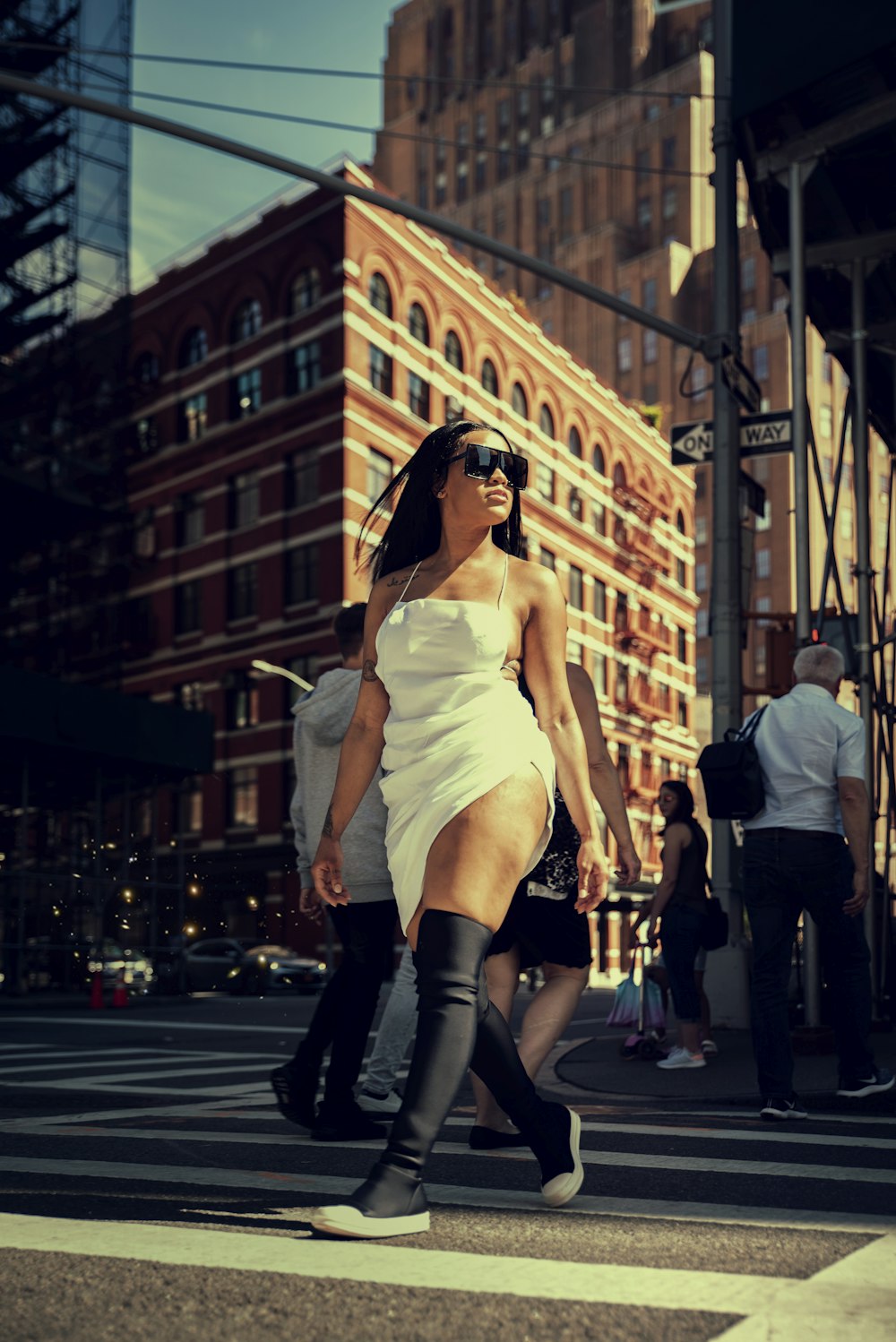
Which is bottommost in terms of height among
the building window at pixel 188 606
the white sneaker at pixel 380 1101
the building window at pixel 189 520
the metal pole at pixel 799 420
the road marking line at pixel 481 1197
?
the white sneaker at pixel 380 1101

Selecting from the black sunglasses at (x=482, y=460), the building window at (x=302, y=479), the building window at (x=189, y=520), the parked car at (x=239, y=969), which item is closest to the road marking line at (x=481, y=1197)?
the black sunglasses at (x=482, y=460)

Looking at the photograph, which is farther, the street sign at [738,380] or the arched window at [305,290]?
the arched window at [305,290]

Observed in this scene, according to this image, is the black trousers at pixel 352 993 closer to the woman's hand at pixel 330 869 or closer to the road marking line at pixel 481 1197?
the road marking line at pixel 481 1197

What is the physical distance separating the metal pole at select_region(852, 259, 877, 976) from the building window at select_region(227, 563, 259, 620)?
3319cm

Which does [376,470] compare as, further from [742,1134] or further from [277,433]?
[742,1134]

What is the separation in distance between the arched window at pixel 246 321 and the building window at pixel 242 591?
696 cm

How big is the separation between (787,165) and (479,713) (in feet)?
32.3

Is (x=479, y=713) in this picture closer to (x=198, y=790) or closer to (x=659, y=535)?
(x=198, y=790)

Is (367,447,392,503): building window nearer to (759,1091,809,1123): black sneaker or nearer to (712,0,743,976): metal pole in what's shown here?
(712,0,743,976): metal pole

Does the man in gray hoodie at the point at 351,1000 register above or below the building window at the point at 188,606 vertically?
below

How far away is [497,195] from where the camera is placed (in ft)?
343

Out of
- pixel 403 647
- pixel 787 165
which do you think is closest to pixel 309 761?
pixel 403 647

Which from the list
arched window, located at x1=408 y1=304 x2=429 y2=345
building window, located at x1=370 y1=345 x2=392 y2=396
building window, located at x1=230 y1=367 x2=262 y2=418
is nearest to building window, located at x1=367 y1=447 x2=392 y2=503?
building window, located at x1=370 y1=345 x2=392 y2=396

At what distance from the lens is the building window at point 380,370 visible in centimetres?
4456
